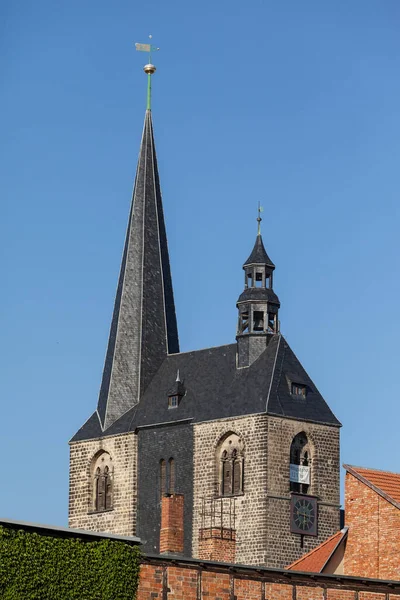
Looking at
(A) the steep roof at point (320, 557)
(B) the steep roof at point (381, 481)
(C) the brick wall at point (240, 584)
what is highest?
(B) the steep roof at point (381, 481)

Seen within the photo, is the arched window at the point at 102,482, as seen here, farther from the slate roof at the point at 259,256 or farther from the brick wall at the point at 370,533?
the brick wall at the point at 370,533

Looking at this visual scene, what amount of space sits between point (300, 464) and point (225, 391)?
171 inches

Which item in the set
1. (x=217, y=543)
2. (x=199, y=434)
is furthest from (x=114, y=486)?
(x=217, y=543)

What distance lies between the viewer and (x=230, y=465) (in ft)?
287

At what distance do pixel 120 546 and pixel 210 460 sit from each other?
3299 cm

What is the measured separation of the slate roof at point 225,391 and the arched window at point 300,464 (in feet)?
3.13

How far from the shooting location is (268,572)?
57000 mm

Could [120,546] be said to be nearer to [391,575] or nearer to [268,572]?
[268,572]

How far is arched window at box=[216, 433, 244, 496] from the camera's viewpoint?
285 ft

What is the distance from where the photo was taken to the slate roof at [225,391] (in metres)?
87.4

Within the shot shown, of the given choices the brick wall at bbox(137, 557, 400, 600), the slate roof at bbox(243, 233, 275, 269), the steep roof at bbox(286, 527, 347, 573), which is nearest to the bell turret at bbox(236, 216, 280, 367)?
the slate roof at bbox(243, 233, 275, 269)

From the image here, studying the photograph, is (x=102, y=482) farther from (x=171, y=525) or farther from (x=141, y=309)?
(x=171, y=525)

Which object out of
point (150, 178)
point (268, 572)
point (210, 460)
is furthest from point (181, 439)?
point (268, 572)

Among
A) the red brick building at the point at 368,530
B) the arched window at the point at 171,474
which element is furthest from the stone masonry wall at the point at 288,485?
the red brick building at the point at 368,530
